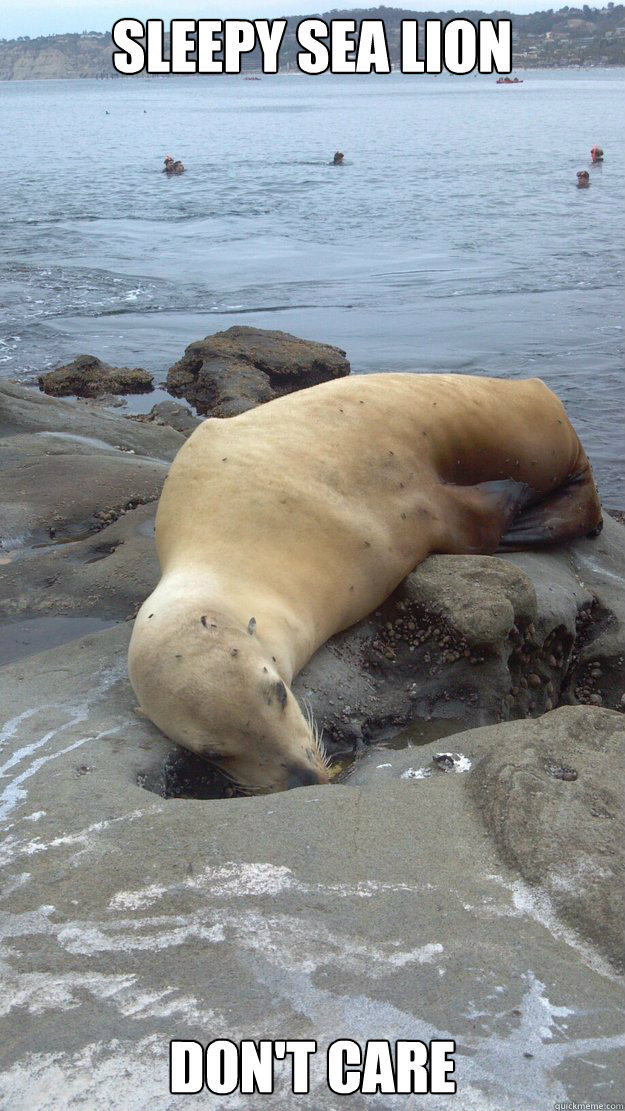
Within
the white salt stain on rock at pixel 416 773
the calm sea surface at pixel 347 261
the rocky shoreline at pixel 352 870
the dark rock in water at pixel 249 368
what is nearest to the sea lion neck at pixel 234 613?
the rocky shoreline at pixel 352 870

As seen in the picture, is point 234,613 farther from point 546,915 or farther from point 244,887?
point 546,915

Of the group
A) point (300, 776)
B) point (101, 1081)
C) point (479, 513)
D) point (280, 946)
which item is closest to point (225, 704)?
point (300, 776)

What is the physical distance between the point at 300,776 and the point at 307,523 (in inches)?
46.6

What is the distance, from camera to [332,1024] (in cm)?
200

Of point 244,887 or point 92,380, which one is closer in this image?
point 244,887

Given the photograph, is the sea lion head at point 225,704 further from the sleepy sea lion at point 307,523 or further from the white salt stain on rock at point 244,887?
the white salt stain on rock at point 244,887

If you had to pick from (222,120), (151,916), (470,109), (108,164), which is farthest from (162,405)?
(470,109)

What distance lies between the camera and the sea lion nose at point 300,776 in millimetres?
3179

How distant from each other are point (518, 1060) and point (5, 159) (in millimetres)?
39941

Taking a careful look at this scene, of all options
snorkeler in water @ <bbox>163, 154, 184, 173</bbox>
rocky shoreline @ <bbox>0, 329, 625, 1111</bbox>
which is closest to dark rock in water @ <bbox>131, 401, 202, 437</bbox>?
rocky shoreline @ <bbox>0, 329, 625, 1111</bbox>

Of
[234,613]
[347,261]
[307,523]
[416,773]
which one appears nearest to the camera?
[416,773]

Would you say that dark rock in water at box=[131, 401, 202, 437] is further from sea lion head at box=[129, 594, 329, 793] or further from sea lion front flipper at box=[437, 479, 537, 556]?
sea lion head at box=[129, 594, 329, 793]

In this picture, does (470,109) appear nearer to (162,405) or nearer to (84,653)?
(162,405)

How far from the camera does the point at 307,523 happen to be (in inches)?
162
